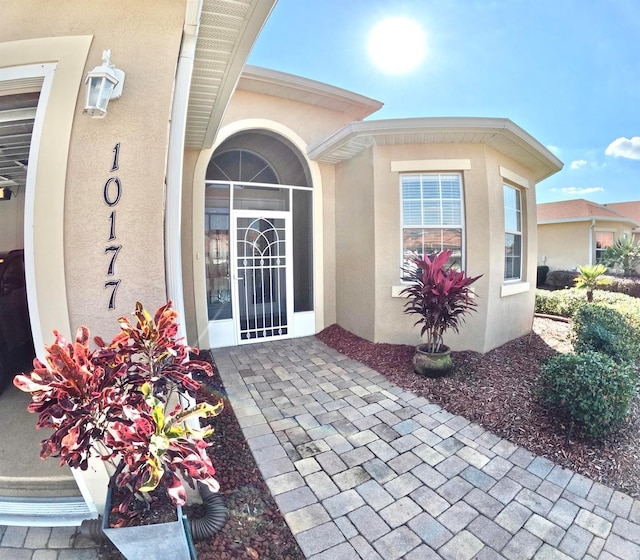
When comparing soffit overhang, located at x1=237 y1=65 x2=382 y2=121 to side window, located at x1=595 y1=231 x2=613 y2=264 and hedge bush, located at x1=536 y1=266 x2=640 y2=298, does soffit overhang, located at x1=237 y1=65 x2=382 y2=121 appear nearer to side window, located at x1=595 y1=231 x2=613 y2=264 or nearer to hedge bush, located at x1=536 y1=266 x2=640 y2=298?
hedge bush, located at x1=536 y1=266 x2=640 y2=298

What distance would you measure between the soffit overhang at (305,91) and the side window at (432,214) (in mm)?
2576

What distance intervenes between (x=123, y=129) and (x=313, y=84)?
17.3 ft

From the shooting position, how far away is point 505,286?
6.02 m

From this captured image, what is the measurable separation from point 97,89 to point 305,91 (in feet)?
17.3

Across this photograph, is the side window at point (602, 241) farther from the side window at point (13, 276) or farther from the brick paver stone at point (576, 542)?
the side window at point (13, 276)

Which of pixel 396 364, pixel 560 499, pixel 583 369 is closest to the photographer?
pixel 560 499

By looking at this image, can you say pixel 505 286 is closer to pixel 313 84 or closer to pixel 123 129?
pixel 313 84

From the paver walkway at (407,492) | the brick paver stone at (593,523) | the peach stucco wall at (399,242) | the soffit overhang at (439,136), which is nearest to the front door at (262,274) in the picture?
the peach stucco wall at (399,242)

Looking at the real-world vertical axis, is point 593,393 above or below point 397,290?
below

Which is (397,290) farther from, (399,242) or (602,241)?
(602,241)

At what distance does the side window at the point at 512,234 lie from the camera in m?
6.34

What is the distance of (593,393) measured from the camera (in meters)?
3.04

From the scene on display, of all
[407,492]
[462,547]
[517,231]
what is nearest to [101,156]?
[407,492]

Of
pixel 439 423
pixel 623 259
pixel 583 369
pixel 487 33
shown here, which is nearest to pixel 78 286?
pixel 439 423
